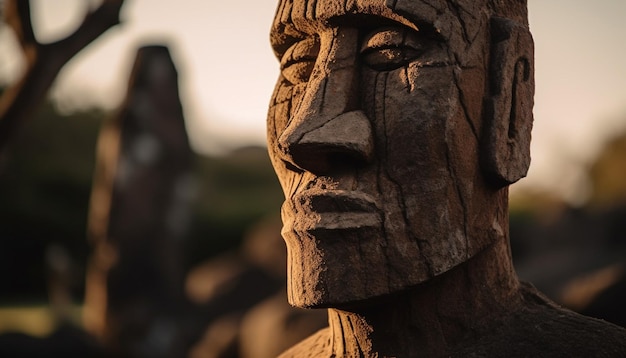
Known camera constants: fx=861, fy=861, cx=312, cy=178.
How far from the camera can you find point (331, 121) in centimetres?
312

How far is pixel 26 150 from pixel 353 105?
647 inches

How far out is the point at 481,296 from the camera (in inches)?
127

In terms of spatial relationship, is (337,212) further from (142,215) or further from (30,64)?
(142,215)

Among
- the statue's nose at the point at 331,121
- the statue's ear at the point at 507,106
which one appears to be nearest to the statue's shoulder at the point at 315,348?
the statue's nose at the point at 331,121

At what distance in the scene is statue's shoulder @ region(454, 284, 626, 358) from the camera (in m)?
3.09

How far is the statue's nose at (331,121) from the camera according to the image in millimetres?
3068

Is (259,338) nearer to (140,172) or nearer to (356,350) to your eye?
(140,172)

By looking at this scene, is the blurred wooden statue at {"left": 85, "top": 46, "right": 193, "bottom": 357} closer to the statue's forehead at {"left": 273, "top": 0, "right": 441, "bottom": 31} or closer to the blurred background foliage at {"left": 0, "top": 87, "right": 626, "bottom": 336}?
the blurred background foliage at {"left": 0, "top": 87, "right": 626, "bottom": 336}

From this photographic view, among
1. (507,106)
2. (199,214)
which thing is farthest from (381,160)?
(199,214)

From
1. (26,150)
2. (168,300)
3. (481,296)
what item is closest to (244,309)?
(168,300)

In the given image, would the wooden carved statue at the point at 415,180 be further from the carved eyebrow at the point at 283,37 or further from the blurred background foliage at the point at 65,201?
the blurred background foliage at the point at 65,201

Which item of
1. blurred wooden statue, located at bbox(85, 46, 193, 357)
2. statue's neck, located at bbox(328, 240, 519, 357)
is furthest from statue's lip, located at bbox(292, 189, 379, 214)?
blurred wooden statue, located at bbox(85, 46, 193, 357)

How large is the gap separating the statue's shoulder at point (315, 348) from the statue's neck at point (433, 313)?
13.5 inches

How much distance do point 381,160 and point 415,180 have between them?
14 centimetres
